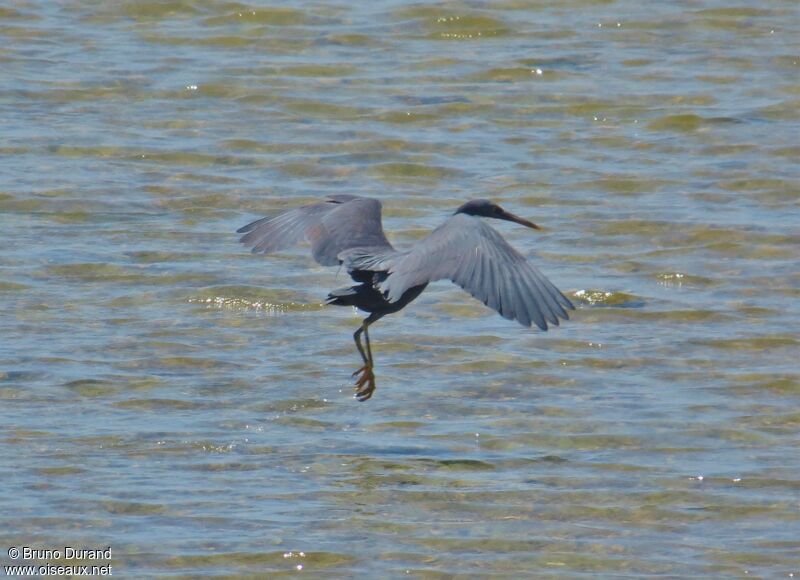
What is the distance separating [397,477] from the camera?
6539 mm

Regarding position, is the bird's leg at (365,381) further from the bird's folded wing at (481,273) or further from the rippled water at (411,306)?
the bird's folded wing at (481,273)

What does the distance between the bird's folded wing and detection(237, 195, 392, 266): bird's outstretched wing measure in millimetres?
504

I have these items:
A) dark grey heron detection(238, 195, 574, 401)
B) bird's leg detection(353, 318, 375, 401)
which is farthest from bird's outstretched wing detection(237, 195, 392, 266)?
bird's leg detection(353, 318, 375, 401)

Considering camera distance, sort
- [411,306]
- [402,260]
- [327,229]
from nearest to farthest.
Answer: [402,260] < [327,229] < [411,306]

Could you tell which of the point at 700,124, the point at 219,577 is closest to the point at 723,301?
the point at 700,124

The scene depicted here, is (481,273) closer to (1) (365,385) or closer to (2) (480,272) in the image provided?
(2) (480,272)

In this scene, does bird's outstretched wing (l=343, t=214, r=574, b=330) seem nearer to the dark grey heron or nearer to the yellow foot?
the dark grey heron

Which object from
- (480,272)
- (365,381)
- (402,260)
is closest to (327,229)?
(365,381)

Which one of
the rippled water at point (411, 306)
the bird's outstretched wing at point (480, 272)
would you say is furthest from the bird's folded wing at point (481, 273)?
the rippled water at point (411, 306)

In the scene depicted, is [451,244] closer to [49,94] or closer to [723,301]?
[723,301]

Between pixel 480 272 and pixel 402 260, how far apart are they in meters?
0.38

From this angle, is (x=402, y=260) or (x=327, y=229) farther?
(x=327, y=229)

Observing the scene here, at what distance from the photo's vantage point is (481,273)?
6680 mm

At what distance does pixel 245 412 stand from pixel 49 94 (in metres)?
5.91
